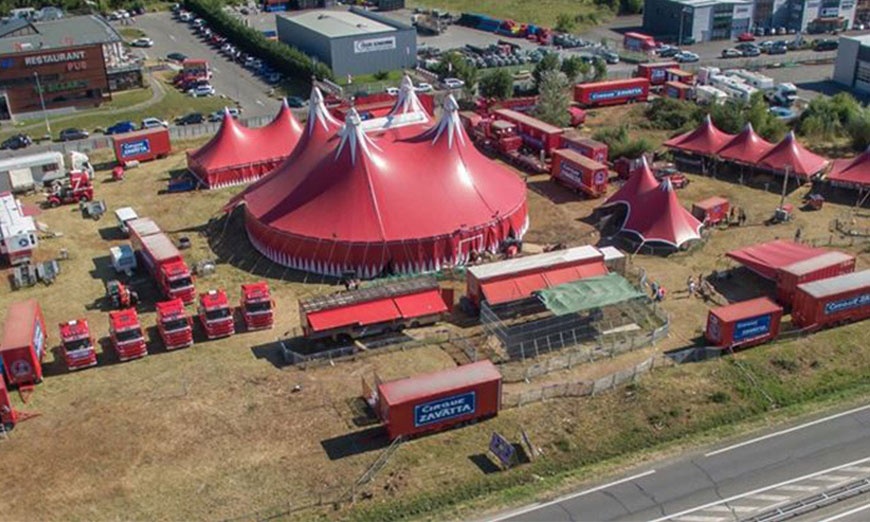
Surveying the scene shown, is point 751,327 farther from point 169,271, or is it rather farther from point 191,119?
point 191,119

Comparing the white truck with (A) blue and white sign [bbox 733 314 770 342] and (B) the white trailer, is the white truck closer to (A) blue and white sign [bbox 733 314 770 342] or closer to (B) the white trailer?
(B) the white trailer

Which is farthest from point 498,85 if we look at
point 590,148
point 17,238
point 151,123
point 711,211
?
point 17,238

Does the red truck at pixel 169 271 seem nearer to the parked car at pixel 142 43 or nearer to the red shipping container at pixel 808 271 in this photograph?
the red shipping container at pixel 808 271

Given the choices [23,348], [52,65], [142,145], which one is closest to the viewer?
[23,348]

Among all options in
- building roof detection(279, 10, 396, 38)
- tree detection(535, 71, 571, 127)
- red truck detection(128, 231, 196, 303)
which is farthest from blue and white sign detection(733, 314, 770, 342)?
building roof detection(279, 10, 396, 38)

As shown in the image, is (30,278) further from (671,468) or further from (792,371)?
(792,371)
